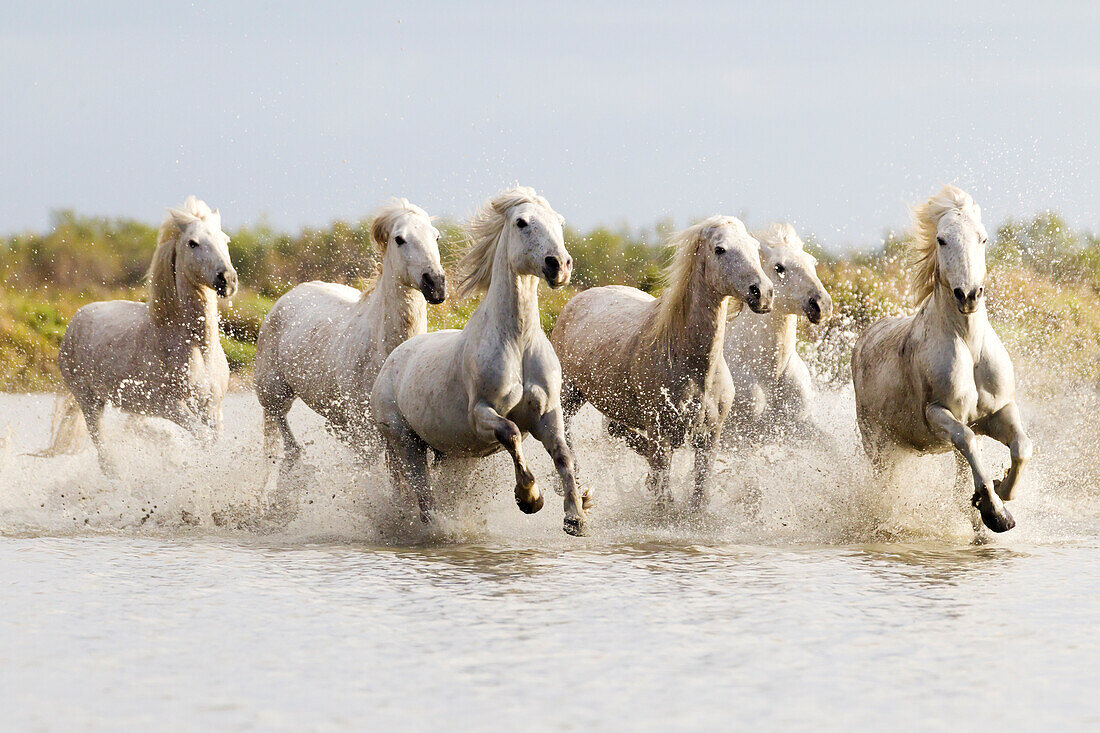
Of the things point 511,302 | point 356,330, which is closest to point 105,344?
point 356,330

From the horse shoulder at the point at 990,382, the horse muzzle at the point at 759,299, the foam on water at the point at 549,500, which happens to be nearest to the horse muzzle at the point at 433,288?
the foam on water at the point at 549,500

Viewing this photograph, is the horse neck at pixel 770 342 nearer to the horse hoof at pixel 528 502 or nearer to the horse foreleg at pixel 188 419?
the horse hoof at pixel 528 502

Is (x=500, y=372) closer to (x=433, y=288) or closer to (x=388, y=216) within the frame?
(x=433, y=288)

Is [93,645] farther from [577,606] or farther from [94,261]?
[94,261]

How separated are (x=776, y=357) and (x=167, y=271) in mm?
3740

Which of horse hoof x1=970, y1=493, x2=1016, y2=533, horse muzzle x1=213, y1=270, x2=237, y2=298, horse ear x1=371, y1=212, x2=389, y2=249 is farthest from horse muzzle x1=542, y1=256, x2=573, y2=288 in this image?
horse muzzle x1=213, y1=270, x2=237, y2=298

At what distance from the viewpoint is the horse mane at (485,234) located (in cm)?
663

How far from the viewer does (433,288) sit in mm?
7242

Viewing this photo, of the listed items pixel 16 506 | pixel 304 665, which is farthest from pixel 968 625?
pixel 16 506

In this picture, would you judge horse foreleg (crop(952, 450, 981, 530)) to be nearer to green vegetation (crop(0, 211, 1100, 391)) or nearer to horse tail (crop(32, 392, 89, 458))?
horse tail (crop(32, 392, 89, 458))

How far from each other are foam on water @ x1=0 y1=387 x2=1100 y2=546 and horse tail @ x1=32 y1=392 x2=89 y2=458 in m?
0.93

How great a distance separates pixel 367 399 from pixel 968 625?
378cm

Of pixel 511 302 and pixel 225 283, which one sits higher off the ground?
pixel 225 283

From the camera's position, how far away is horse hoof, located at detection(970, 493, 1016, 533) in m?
6.13
